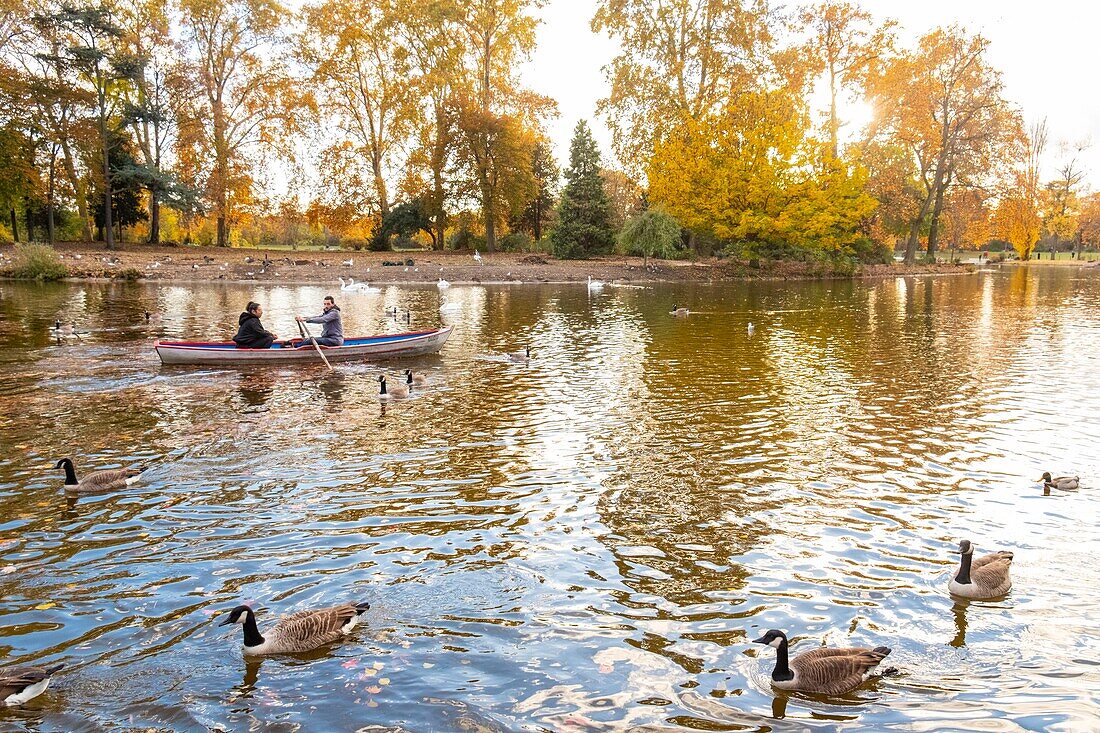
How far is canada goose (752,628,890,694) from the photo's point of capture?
5.95 metres

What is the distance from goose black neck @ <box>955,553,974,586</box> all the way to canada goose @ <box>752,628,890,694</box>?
199cm

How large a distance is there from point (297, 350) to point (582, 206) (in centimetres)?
4152

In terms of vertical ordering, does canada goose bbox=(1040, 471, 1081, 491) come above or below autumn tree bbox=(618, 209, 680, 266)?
below

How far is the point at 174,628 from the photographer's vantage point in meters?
6.78

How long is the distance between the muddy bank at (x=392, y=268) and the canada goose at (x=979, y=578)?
150 ft

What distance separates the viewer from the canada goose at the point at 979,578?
290 inches

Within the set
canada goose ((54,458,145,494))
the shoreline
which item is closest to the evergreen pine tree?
the shoreline

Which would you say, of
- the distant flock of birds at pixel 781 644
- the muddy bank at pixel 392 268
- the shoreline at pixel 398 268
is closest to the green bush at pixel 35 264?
the muddy bank at pixel 392 268

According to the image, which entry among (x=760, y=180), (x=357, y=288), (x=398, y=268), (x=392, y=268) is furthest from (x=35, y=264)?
(x=760, y=180)

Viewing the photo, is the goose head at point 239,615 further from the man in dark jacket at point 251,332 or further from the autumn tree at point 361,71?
the autumn tree at point 361,71

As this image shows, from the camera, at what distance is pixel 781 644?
20.0 ft

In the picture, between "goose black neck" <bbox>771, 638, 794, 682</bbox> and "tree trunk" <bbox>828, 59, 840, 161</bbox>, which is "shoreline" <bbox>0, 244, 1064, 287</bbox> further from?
"goose black neck" <bbox>771, 638, 794, 682</bbox>

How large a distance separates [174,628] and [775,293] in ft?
138

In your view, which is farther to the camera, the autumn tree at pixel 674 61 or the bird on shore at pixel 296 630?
the autumn tree at pixel 674 61
